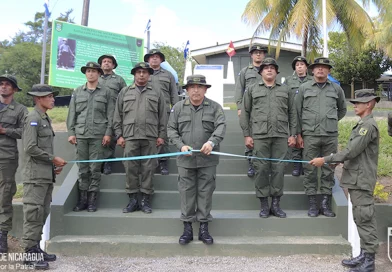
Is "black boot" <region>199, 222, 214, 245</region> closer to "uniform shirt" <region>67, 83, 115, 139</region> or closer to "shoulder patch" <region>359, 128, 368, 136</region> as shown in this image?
"uniform shirt" <region>67, 83, 115, 139</region>

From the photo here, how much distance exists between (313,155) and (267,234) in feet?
3.91

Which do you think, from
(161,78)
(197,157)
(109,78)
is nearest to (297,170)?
(197,157)

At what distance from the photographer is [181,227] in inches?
171

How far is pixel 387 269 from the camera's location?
3.78 metres

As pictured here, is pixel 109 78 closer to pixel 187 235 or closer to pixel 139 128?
pixel 139 128

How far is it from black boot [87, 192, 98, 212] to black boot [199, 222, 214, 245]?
1.52 metres

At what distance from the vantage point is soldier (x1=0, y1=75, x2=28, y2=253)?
4148 millimetres

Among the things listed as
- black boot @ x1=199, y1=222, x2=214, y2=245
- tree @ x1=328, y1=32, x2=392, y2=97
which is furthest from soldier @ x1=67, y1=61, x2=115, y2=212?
tree @ x1=328, y1=32, x2=392, y2=97

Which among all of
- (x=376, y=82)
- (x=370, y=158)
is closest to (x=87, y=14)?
(x=370, y=158)

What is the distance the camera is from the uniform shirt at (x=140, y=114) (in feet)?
15.0

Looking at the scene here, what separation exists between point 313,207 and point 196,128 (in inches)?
73.3

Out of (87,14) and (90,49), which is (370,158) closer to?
(90,49)

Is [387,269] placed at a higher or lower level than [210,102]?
lower

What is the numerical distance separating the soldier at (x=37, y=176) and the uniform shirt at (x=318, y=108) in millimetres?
3086
